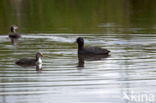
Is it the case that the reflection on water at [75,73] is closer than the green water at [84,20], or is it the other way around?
the reflection on water at [75,73]

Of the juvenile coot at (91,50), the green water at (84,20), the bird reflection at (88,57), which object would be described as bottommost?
the green water at (84,20)

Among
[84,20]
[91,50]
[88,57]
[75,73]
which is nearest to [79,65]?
[75,73]

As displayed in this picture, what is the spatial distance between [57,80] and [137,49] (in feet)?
26.4

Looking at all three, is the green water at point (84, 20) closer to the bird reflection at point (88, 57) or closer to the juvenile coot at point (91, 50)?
the juvenile coot at point (91, 50)

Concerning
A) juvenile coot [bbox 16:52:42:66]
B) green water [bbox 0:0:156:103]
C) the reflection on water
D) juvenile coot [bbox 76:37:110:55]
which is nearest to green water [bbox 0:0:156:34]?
green water [bbox 0:0:156:103]

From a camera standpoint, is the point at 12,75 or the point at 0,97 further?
the point at 12,75

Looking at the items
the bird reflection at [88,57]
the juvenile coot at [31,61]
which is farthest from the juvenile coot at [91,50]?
the juvenile coot at [31,61]

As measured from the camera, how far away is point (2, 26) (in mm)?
41344

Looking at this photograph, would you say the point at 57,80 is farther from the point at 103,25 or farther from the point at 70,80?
the point at 103,25

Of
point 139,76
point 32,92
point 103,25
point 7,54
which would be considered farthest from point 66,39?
point 32,92

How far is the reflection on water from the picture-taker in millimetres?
18297

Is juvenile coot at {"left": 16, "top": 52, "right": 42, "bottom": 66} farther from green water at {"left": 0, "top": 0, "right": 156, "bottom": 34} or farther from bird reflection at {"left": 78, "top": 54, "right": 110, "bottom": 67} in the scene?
green water at {"left": 0, "top": 0, "right": 156, "bottom": 34}

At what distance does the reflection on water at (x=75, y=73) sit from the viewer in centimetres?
1830

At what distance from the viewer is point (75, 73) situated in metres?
22.0
